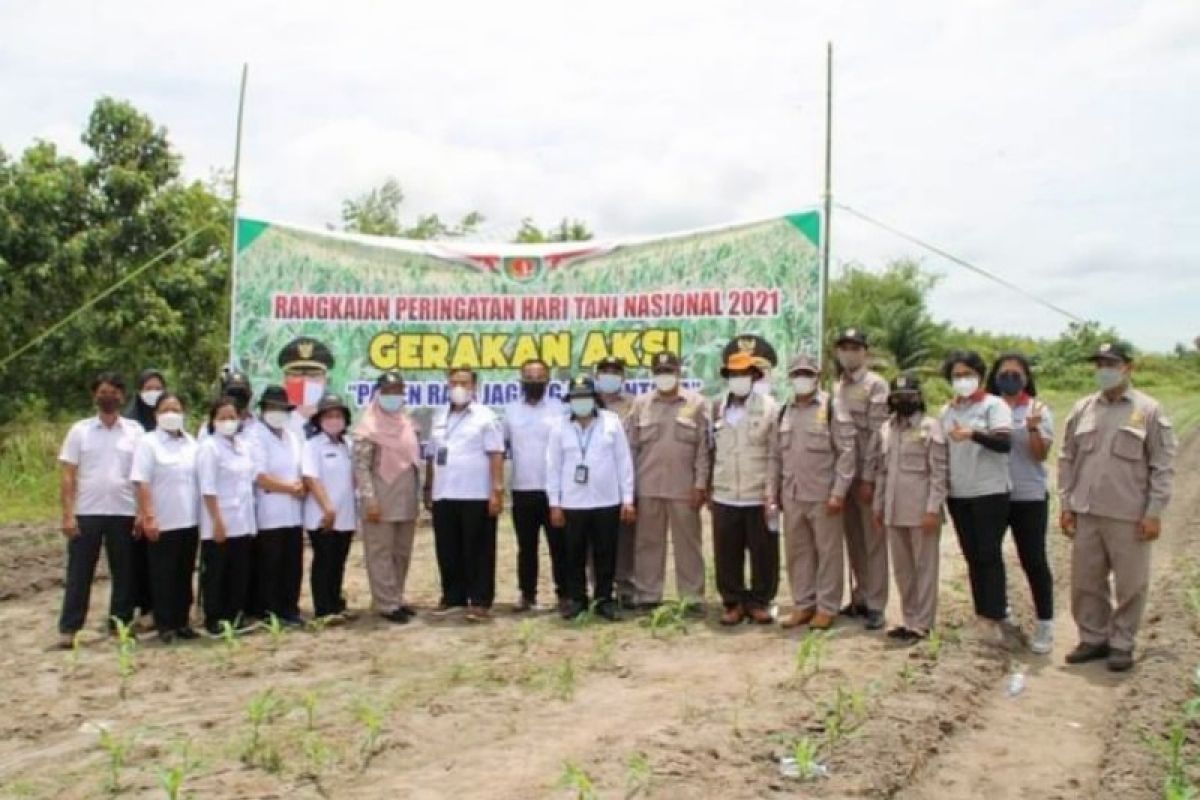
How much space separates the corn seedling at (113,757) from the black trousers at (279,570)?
214 centimetres

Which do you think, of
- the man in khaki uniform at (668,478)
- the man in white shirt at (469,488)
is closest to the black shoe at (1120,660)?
the man in khaki uniform at (668,478)

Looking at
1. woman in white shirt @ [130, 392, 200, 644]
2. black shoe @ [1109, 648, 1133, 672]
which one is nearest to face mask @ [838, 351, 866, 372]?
black shoe @ [1109, 648, 1133, 672]

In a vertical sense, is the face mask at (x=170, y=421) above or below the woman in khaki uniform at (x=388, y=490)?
above

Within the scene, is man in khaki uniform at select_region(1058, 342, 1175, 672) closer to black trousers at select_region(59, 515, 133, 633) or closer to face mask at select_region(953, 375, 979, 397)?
face mask at select_region(953, 375, 979, 397)

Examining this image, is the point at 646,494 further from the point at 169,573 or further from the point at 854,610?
the point at 169,573

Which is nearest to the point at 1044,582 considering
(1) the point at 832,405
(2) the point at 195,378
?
(1) the point at 832,405

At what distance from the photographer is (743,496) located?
712cm

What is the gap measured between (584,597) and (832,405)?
192 cm

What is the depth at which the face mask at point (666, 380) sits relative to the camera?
7371 millimetres

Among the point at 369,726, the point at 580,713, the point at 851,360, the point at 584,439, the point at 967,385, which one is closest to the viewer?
the point at 369,726

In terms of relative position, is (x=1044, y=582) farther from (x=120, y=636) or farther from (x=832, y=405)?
(x=120, y=636)

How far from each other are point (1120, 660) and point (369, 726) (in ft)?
12.2

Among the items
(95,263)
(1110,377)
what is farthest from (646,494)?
(95,263)

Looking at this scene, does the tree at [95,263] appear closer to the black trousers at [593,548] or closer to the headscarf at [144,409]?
the headscarf at [144,409]
